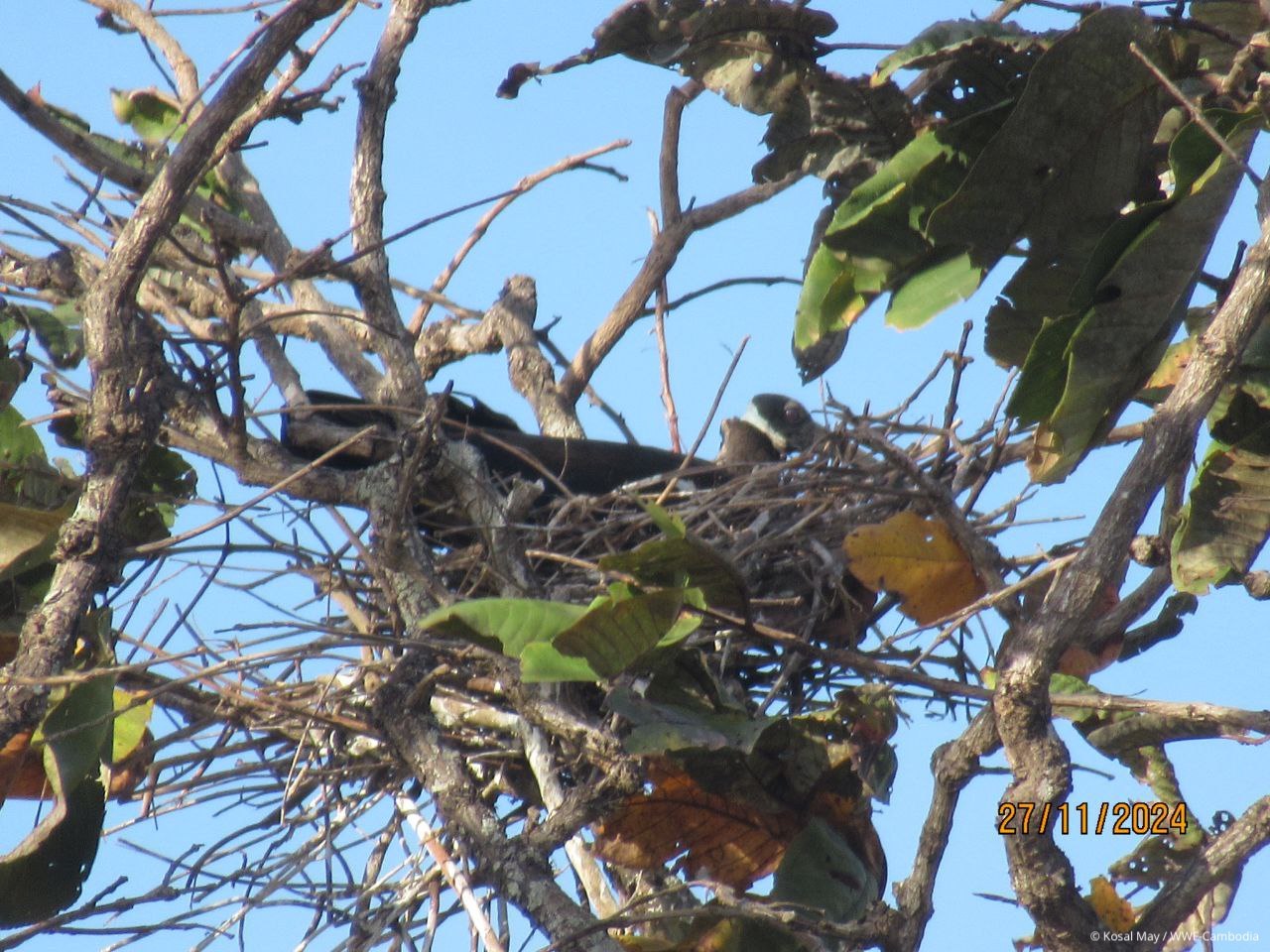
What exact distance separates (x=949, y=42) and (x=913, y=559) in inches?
43.6

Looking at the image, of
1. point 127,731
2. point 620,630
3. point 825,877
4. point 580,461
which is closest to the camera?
point 620,630

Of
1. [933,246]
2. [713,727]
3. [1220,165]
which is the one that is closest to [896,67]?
[933,246]

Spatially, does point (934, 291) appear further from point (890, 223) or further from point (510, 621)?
point (510, 621)

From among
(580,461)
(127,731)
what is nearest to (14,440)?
(127,731)

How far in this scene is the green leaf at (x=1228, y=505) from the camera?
2896 millimetres

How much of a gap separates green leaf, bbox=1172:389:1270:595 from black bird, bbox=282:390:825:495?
1275mm

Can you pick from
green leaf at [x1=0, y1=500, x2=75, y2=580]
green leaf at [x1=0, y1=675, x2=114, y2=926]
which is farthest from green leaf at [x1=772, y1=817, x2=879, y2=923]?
green leaf at [x1=0, y1=500, x2=75, y2=580]

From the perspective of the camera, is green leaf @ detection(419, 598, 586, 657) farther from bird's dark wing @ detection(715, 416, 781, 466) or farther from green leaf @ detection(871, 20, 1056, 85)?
bird's dark wing @ detection(715, 416, 781, 466)

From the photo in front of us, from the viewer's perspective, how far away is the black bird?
3553 millimetres

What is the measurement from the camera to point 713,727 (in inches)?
112

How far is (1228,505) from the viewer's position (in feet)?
9.62

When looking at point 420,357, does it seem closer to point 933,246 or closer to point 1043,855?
point 933,246

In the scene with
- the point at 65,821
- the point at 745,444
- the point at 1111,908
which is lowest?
the point at 1111,908

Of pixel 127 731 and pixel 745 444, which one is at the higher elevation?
pixel 745 444
